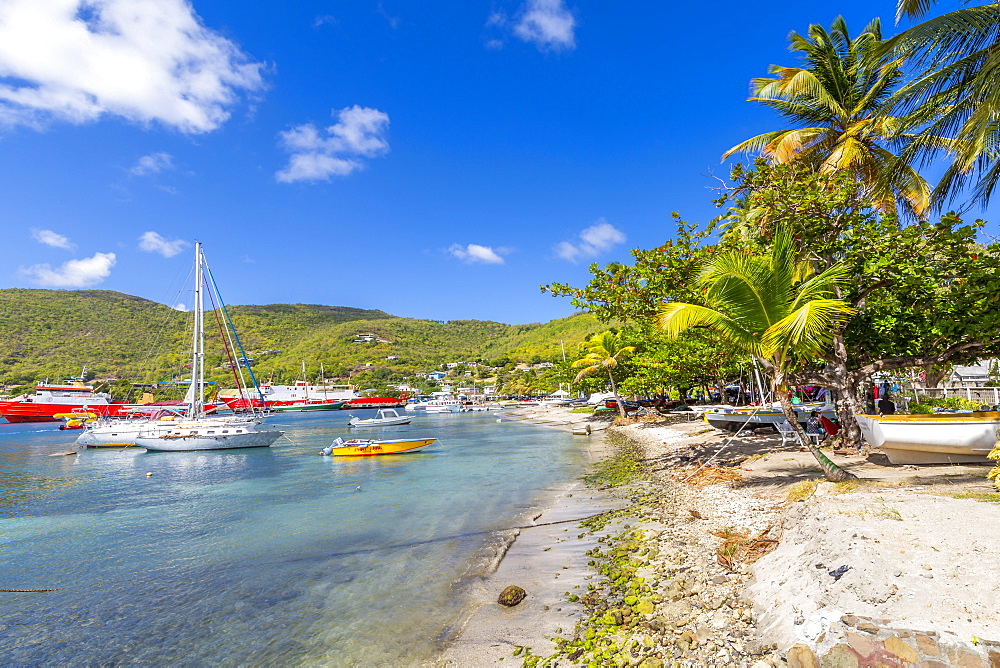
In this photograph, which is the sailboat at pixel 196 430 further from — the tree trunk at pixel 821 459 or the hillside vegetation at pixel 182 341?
the tree trunk at pixel 821 459

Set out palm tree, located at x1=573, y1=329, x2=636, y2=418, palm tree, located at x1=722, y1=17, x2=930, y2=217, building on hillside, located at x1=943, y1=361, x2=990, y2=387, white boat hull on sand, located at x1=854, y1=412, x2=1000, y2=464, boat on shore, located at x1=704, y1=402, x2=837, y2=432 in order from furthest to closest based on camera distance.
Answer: palm tree, located at x1=573, y1=329, x2=636, y2=418 → building on hillside, located at x1=943, y1=361, x2=990, y2=387 → boat on shore, located at x1=704, y1=402, x2=837, y2=432 → palm tree, located at x1=722, y1=17, x2=930, y2=217 → white boat hull on sand, located at x1=854, y1=412, x2=1000, y2=464

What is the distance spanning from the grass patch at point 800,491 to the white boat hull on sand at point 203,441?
3351 cm

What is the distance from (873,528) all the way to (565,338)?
145 meters

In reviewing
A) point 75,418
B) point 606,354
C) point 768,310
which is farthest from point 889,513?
point 75,418

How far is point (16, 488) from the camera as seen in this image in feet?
69.3

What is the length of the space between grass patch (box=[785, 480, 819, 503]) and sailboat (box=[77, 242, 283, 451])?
110ft

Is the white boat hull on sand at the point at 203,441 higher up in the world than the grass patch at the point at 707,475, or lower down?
lower down

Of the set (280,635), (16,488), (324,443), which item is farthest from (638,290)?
(324,443)

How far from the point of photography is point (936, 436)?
878 cm

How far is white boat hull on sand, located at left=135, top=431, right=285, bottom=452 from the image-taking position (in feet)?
109

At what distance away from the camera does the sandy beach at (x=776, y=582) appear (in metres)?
3.67

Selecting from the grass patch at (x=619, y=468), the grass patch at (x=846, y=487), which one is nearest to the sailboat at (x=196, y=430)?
the grass patch at (x=619, y=468)

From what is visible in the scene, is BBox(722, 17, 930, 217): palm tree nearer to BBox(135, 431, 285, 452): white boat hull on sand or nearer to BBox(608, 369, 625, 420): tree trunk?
BBox(608, 369, 625, 420): tree trunk

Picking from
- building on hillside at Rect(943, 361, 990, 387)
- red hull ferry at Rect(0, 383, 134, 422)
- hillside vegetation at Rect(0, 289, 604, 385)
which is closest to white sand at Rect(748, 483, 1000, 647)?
building on hillside at Rect(943, 361, 990, 387)
